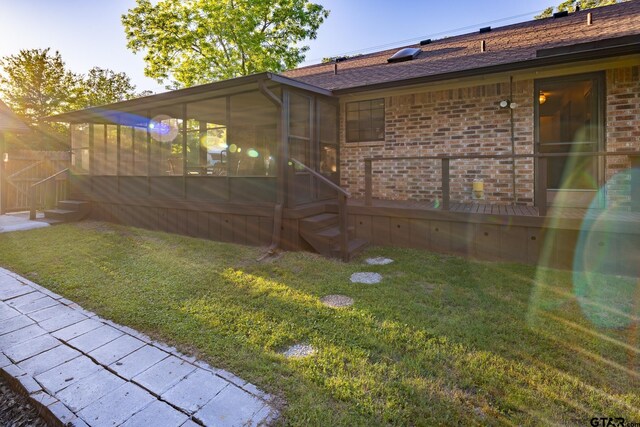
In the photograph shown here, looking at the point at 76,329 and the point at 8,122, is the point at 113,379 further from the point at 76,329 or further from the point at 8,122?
the point at 8,122

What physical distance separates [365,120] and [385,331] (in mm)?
5562

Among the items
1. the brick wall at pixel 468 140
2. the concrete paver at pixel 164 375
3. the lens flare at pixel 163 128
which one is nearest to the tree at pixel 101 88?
the lens flare at pixel 163 128

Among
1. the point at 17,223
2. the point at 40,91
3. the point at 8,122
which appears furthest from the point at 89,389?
the point at 40,91

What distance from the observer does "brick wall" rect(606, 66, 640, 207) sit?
5.25m

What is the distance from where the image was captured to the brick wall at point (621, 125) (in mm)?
5254

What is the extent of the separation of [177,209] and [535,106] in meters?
7.05

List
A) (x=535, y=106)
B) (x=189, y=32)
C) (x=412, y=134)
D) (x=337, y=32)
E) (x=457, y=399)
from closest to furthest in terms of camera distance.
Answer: (x=457, y=399)
(x=535, y=106)
(x=412, y=134)
(x=189, y=32)
(x=337, y=32)

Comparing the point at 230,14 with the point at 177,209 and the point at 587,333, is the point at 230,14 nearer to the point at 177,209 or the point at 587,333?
the point at 177,209

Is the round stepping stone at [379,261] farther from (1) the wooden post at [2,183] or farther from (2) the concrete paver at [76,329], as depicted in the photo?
(1) the wooden post at [2,183]

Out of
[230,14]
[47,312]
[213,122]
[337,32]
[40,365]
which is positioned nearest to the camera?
[40,365]

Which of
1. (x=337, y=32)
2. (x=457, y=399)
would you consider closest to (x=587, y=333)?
(x=457, y=399)

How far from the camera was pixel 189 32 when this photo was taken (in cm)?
Answer: 1551

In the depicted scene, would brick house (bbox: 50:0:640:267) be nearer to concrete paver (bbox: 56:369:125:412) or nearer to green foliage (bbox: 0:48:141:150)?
concrete paver (bbox: 56:369:125:412)

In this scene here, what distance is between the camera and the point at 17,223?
8.10 meters
